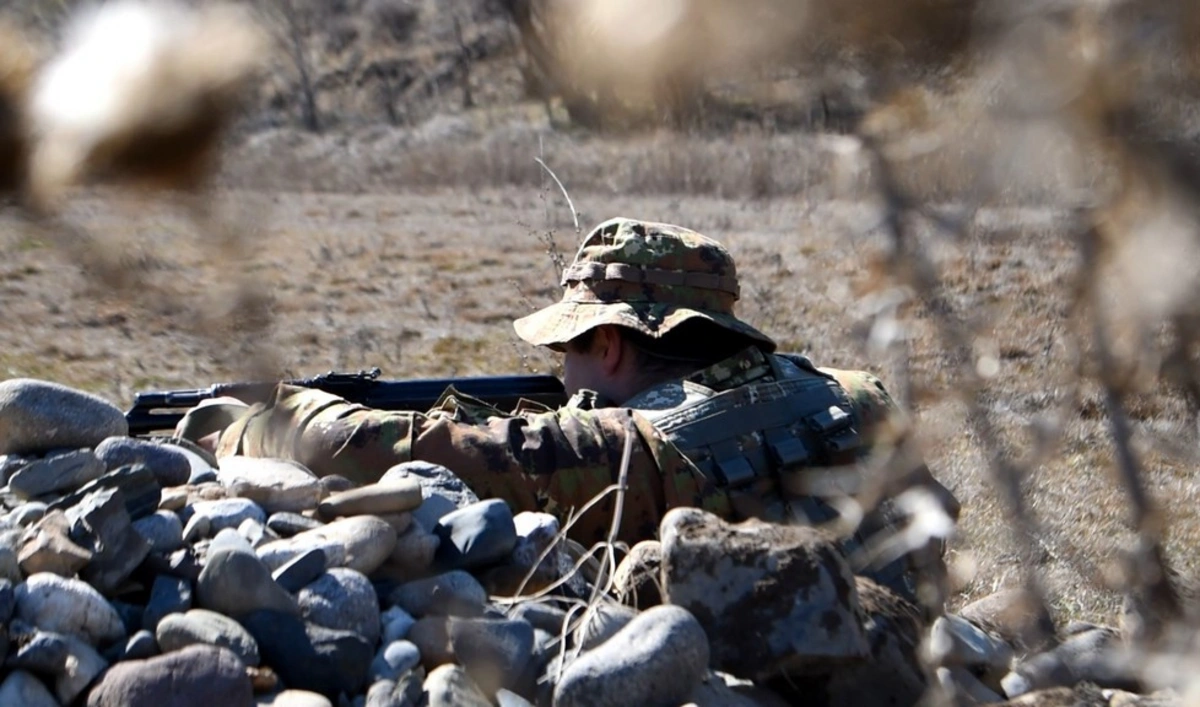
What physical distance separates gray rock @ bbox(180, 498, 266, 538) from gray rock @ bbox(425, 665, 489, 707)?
54cm

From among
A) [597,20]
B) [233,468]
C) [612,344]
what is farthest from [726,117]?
[612,344]

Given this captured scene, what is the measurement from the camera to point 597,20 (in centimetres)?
91

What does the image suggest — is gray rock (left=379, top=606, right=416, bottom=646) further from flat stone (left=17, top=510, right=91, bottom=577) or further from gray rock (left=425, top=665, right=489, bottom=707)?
flat stone (left=17, top=510, right=91, bottom=577)

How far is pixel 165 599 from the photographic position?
2.45 m

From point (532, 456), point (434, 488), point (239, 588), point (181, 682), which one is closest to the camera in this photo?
point (181, 682)

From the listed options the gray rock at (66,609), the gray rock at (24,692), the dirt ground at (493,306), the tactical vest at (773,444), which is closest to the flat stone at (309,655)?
the gray rock at (66,609)

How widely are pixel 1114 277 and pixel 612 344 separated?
2923 millimetres

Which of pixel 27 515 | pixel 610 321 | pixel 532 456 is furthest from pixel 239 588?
pixel 610 321

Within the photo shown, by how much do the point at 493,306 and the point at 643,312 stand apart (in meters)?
4.45

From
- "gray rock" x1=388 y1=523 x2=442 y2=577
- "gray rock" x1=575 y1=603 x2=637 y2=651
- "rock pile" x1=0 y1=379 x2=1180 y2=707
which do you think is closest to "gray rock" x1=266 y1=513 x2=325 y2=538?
"rock pile" x1=0 y1=379 x2=1180 y2=707

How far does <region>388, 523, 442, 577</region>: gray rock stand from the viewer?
2763mm

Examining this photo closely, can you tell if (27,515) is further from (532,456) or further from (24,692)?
(532,456)

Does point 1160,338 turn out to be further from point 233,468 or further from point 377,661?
point 233,468

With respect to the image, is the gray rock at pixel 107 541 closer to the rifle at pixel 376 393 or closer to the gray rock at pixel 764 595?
the gray rock at pixel 764 595
